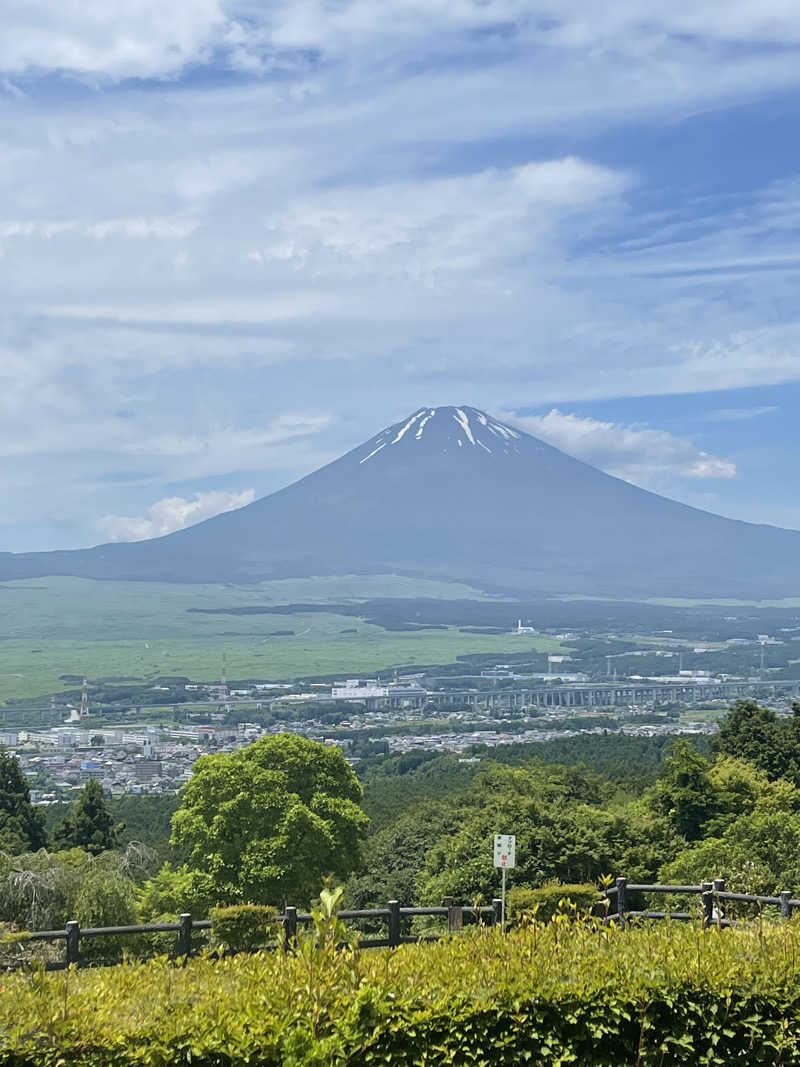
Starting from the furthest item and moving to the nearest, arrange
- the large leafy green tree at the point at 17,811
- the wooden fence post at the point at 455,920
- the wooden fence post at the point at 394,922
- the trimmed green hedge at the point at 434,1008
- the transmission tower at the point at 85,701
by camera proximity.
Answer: the transmission tower at the point at 85,701
the large leafy green tree at the point at 17,811
the wooden fence post at the point at 455,920
the wooden fence post at the point at 394,922
the trimmed green hedge at the point at 434,1008

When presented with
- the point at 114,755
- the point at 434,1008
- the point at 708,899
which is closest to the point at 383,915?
the point at 708,899

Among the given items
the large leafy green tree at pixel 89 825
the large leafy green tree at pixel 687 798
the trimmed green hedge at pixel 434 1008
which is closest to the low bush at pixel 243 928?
the trimmed green hedge at pixel 434 1008

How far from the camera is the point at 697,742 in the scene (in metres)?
50.4

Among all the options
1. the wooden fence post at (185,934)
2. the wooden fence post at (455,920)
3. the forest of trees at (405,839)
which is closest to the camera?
the wooden fence post at (185,934)

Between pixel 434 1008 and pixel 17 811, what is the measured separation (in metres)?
27.1

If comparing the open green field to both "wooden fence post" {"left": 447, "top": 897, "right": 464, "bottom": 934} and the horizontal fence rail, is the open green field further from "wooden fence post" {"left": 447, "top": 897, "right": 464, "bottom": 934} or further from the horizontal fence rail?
the horizontal fence rail

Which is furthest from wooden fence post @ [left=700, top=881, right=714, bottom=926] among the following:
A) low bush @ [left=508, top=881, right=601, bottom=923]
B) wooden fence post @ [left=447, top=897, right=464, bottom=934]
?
wooden fence post @ [left=447, top=897, right=464, bottom=934]

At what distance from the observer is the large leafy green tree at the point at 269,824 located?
1933cm

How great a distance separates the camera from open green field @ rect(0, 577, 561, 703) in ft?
462

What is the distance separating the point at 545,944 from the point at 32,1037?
225 cm

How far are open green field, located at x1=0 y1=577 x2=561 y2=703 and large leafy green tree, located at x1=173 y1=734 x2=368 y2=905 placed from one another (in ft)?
349

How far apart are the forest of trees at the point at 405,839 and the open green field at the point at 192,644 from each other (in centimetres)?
10331

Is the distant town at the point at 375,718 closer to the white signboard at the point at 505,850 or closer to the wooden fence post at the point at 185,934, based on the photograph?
the white signboard at the point at 505,850

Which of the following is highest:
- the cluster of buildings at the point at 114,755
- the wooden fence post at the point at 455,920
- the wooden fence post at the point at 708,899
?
the wooden fence post at the point at 708,899
